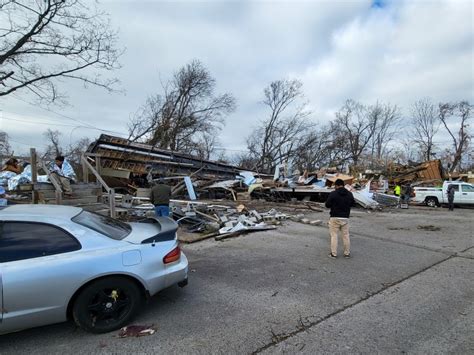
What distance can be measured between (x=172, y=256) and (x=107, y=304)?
2.87ft

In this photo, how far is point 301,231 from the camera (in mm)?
9703

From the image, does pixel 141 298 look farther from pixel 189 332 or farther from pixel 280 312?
pixel 280 312

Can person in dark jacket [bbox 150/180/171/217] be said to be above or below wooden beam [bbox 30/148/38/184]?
below

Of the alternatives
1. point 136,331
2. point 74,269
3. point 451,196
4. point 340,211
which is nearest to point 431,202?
point 451,196

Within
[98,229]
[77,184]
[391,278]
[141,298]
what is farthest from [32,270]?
[77,184]

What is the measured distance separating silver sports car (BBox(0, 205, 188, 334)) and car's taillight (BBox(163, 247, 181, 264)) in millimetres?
12

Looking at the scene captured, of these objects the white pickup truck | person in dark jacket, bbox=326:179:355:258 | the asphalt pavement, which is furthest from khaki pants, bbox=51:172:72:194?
the white pickup truck

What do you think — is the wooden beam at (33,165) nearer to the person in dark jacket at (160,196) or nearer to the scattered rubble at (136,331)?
the person in dark jacket at (160,196)

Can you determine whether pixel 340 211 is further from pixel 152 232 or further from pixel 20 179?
pixel 20 179

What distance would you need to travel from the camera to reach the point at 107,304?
11.2 ft

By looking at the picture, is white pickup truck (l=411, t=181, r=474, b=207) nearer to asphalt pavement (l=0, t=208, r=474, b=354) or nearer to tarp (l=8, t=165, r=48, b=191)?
asphalt pavement (l=0, t=208, r=474, b=354)

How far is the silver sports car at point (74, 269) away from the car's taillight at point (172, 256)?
0.04 ft

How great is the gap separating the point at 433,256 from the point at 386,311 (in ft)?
12.1

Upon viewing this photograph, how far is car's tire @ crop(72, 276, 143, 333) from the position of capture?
327 cm
